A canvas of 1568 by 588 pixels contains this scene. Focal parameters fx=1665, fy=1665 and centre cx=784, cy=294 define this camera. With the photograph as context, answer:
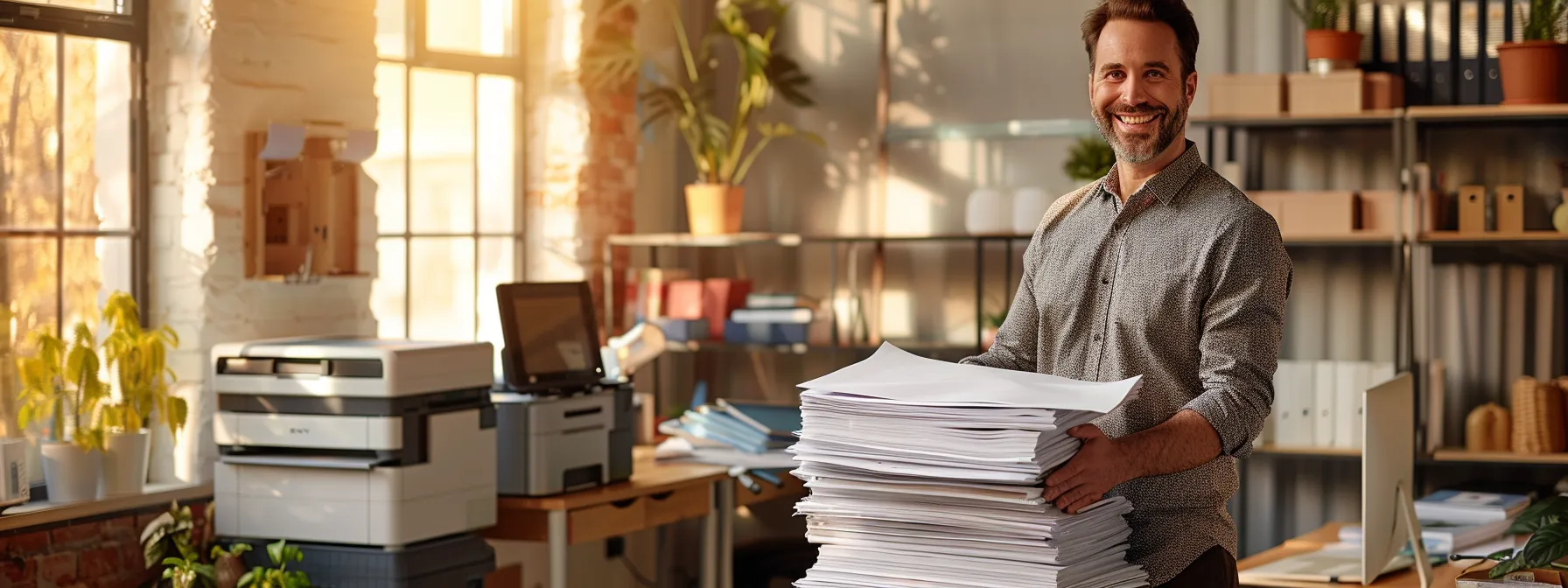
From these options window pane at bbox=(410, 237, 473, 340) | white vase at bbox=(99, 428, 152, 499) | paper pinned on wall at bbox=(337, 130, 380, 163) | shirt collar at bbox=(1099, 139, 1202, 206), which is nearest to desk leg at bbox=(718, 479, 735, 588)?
window pane at bbox=(410, 237, 473, 340)

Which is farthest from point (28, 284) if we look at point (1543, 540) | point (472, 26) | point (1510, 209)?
point (1510, 209)

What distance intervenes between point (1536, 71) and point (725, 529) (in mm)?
2585

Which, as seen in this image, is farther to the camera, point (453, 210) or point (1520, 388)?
point (453, 210)

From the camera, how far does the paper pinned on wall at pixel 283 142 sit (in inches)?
161

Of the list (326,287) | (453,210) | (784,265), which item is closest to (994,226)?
(784,265)

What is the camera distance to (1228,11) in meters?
5.16

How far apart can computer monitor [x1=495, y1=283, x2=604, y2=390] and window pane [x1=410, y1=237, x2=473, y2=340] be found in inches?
30.9

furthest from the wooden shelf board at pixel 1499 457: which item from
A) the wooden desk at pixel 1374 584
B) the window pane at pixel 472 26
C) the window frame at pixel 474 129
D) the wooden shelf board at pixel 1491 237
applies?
the window pane at pixel 472 26

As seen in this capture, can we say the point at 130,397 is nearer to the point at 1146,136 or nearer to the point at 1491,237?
the point at 1146,136

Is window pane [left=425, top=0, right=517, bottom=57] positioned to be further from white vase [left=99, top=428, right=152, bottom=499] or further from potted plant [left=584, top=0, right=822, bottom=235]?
white vase [left=99, top=428, right=152, bottom=499]

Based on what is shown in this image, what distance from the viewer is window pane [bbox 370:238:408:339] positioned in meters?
4.76

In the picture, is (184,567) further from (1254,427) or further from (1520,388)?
(1520,388)

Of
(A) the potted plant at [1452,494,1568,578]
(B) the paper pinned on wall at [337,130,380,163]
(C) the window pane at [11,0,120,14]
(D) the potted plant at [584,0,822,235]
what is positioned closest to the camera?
(A) the potted plant at [1452,494,1568,578]

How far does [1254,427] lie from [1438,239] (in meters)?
3.28
